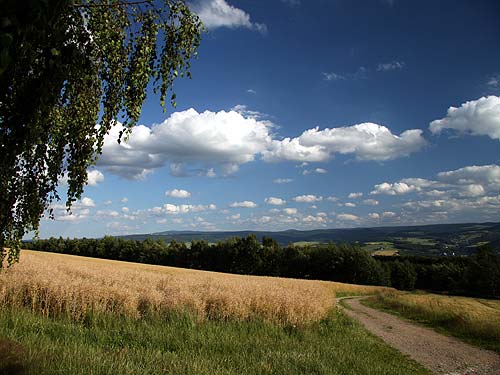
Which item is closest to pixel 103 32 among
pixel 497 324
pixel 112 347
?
pixel 112 347

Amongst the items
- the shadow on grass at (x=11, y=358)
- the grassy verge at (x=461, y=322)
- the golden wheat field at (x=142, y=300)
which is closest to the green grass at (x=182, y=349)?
the shadow on grass at (x=11, y=358)

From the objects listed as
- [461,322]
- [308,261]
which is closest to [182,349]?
[461,322]

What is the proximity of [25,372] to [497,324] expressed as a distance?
1976 centimetres

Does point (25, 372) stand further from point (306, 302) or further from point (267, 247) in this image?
point (267, 247)

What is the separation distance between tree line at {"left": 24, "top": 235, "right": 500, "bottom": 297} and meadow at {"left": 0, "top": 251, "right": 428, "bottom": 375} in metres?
67.9

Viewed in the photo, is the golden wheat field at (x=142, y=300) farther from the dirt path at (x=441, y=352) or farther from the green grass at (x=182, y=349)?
the dirt path at (x=441, y=352)

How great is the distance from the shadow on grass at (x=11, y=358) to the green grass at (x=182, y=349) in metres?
0.02

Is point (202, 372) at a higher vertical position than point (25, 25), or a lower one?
lower

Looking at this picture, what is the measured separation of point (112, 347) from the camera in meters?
8.13

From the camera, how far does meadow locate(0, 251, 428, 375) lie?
6.61 meters

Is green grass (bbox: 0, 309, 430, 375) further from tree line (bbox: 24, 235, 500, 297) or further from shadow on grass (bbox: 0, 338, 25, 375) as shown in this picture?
tree line (bbox: 24, 235, 500, 297)

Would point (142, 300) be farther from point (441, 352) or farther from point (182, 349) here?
point (441, 352)

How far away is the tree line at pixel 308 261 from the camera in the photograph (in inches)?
2982

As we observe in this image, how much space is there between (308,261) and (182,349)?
80.9 metres
